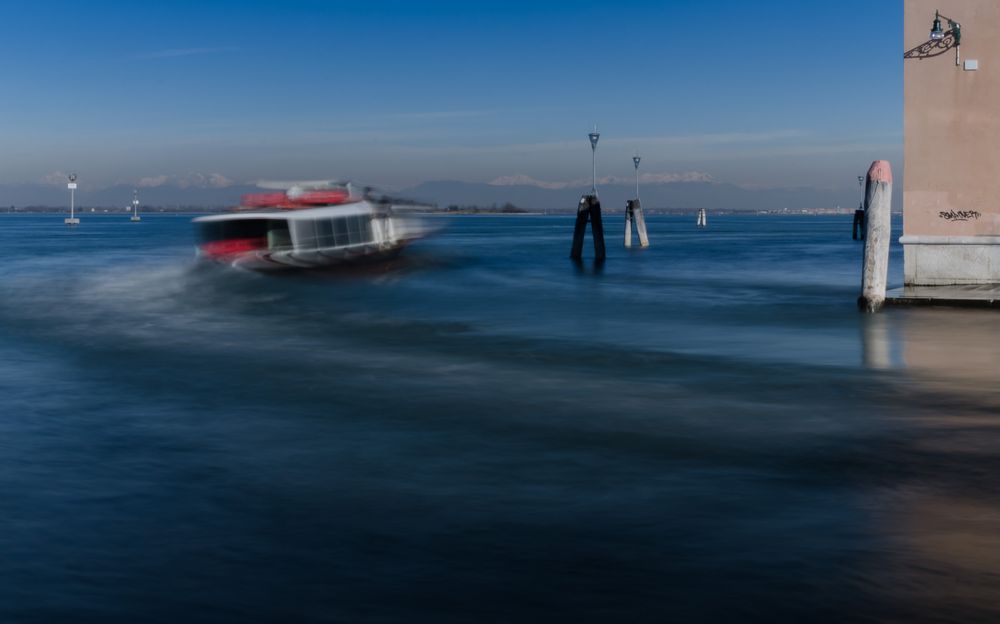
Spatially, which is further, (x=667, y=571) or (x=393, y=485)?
(x=393, y=485)

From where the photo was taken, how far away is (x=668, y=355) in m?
17.8

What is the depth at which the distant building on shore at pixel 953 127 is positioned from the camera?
21297mm

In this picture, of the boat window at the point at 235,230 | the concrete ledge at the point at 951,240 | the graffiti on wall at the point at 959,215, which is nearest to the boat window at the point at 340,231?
the boat window at the point at 235,230

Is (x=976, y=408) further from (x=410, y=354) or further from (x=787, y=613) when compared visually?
(x=410, y=354)

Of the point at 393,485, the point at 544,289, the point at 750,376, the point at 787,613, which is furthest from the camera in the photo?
the point at 544,289

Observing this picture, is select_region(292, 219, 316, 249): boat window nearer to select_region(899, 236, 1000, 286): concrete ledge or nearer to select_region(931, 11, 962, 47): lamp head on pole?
select_region(899, 236, 1000, 286): concrete ledge

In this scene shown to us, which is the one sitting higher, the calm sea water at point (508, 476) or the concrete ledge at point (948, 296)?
the concrete ledge at point (948, 296)

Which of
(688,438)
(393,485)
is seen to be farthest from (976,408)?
(393,485)

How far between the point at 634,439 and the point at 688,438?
463mm

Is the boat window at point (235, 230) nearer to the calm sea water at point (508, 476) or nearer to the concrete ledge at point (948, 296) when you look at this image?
the calm sea water at point (508, 476)

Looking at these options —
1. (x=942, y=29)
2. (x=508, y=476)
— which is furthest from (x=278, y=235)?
(x=508, y=476)

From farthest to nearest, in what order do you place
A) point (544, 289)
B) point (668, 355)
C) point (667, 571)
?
point (544, 289), point (668, 355), point (667, 571)

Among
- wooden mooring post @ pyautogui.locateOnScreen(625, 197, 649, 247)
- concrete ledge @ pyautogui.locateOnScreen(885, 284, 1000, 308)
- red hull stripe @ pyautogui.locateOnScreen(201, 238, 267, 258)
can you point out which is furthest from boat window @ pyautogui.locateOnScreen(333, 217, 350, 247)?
concrete ledge @ pyautogui.locateOnScreen(885, 284, 1000, 308)

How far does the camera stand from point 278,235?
41.2m
